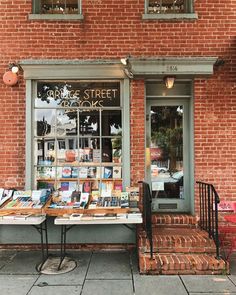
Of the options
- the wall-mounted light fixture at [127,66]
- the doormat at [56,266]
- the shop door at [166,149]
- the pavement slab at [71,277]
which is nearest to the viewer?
the pavement slab at [71,277]

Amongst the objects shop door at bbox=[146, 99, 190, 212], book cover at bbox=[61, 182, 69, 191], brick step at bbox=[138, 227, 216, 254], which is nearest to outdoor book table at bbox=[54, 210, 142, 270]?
brick step at bbox=[138, 227, 216, 254]

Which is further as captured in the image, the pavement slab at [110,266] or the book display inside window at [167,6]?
the book display inside window at [167,6]

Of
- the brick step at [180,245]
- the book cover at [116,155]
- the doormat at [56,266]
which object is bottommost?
the doormat at [56,266]

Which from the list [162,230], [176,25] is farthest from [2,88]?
[162,230]

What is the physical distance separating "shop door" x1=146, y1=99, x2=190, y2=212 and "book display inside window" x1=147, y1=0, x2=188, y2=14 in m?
1.76

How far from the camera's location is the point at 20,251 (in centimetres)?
648

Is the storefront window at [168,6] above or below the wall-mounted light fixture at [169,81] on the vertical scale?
above

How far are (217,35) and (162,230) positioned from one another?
3.78m

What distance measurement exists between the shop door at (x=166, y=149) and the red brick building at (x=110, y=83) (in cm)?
31

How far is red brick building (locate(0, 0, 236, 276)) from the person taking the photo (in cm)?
657

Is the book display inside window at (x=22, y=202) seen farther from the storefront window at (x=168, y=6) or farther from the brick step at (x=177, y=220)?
the storefront window at (x=168, y=6)

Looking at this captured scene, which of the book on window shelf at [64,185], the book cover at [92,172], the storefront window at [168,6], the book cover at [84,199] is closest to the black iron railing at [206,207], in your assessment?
the book cover at [92,172]

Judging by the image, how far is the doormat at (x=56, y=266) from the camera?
215 inches

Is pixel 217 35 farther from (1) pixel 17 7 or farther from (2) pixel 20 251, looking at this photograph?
(2) pixel 20 251
